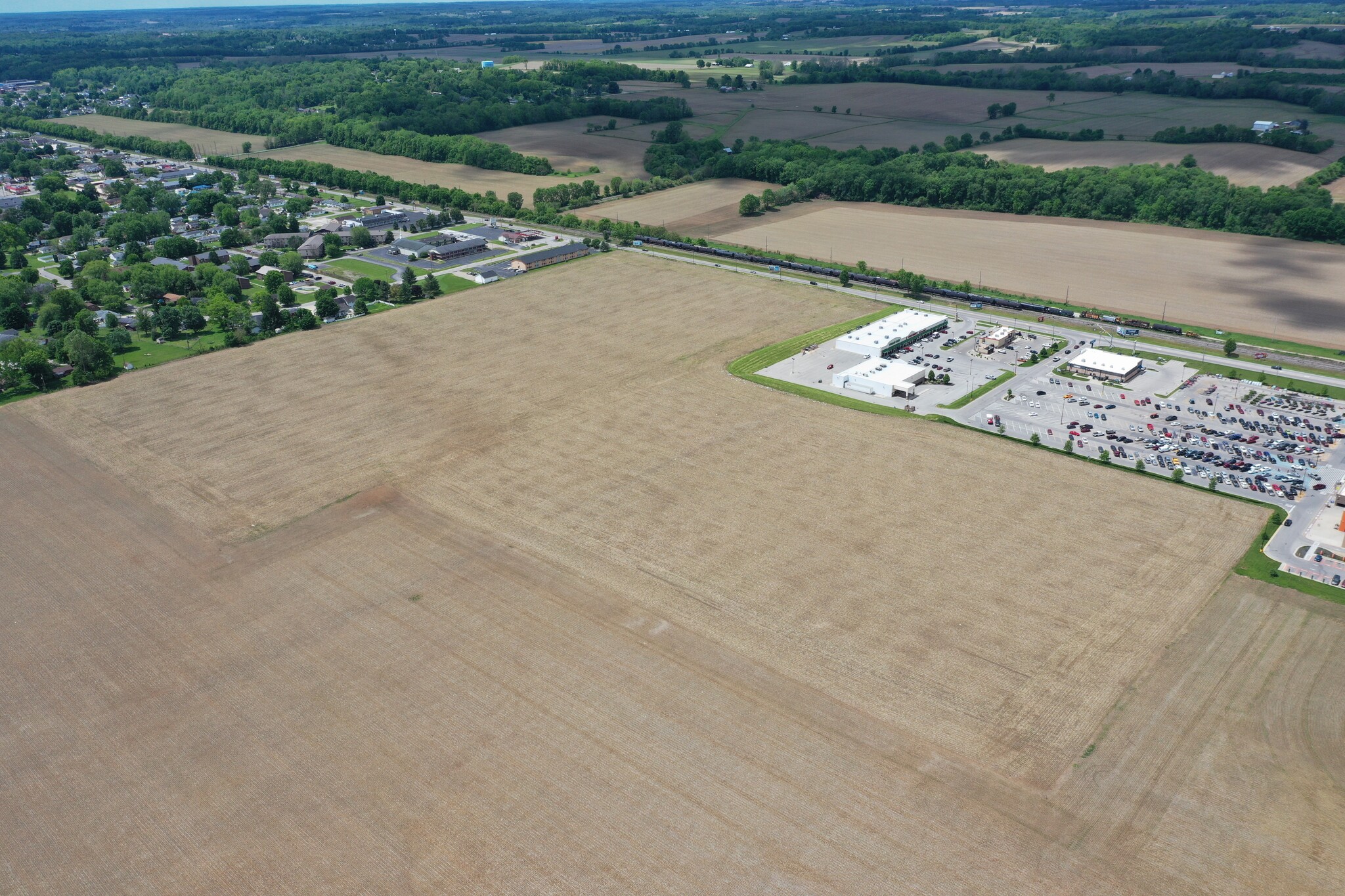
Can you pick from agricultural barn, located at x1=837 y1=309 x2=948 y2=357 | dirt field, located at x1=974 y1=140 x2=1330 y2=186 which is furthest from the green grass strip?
dirt field, located at x1=974 y1=140 x2=1330 y2=186


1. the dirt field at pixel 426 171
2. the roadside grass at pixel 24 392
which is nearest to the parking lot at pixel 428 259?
the dirt field at pixel 426 171

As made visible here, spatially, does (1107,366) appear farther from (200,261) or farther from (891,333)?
(200,261)

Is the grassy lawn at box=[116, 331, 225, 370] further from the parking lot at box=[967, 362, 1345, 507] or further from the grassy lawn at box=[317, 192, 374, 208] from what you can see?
the parking lot at box=[967, 362, 1345, 507]

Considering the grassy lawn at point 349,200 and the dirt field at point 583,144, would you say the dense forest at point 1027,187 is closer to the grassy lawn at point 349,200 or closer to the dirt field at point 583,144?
the dirt field at point 583,144

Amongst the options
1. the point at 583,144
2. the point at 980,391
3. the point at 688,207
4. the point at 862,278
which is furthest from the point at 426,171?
the point at 980,391

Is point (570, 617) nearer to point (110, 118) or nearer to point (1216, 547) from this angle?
point (1216, 547)
